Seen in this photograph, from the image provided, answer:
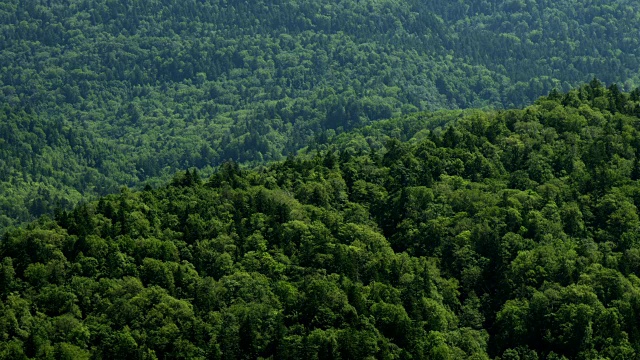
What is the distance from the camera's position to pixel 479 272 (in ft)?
561

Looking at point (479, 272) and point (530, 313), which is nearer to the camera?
point (530, 313)

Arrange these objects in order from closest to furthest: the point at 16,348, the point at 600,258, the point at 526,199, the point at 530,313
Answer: the point at 16,348, the point at 530,313, the point at 600,258, the point at 526,199

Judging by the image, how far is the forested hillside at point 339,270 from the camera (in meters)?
149

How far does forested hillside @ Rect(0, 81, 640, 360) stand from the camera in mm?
149000

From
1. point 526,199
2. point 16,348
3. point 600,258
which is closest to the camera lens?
point 16,348

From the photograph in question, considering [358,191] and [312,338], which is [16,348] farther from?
[358,191]

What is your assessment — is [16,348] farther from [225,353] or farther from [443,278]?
[443,278]

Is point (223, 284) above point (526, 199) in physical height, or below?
below

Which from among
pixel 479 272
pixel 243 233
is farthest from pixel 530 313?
pixel 243 233

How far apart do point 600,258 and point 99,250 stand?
6196 cm

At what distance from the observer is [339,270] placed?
165625mm

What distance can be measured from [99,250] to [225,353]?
914 inches

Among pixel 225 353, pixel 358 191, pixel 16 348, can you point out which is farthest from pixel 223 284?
pixel 358 191

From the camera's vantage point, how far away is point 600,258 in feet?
557
